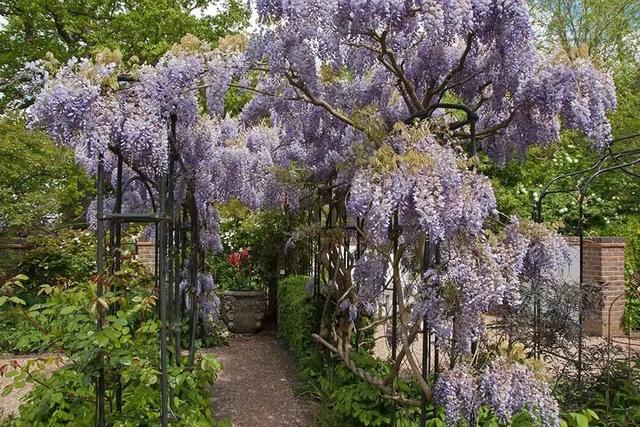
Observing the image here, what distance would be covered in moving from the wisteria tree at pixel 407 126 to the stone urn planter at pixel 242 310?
3.96 metres

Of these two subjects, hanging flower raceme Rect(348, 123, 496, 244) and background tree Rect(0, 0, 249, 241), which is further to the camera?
background tree Rect(0, 0, 249, 241)

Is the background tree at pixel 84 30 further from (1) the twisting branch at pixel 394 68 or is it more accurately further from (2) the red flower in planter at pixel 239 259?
(1) the twisting branch at pixel 394 68

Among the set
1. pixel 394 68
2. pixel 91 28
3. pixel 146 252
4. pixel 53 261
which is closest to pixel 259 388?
pixel 394 68

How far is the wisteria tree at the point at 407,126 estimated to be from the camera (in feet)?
9.78

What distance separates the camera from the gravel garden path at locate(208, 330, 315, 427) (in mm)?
4989

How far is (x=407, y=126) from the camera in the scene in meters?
Result: 3.41

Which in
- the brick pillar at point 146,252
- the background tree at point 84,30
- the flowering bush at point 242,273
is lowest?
the flowering bush at point 242,273

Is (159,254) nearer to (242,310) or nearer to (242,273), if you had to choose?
(242,310)

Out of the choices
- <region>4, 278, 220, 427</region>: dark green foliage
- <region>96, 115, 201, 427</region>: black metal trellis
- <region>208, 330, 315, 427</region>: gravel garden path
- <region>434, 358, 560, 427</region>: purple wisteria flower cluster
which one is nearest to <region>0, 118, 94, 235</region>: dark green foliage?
<region>208, 330, 315, 427</region>: gravel garden path

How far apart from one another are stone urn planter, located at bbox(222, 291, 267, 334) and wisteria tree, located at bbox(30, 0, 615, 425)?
A: 13.0 feet

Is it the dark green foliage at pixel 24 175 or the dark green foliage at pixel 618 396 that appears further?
the dark green foliage at pixel 24 175

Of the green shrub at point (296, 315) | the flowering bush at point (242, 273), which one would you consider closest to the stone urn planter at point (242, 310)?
the flowering bush at point (242, 273)

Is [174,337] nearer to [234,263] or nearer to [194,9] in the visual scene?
[234,263]

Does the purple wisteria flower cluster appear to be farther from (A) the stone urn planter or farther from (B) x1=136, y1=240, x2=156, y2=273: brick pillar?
(B) x1=136, y1=240, x2=156, y2=273: brick pillar
